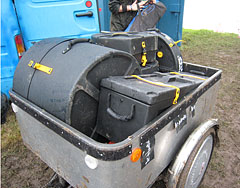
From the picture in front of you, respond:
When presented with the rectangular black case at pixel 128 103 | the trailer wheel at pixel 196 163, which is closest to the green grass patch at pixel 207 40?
the trailer wheel at pixel 196 163

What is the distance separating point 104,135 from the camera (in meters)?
1.45

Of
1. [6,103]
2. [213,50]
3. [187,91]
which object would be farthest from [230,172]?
[213,50]

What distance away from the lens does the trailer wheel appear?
4.85ft

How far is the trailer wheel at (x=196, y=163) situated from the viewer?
4.85 feet

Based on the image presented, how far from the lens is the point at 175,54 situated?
7.59 feet

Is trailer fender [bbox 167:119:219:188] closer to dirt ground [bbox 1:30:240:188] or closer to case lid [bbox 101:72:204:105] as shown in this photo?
case lid [bbox 101:72:204:105]

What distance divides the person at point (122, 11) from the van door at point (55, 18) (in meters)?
0.37

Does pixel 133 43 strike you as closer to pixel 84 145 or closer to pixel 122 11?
pixel 84 145

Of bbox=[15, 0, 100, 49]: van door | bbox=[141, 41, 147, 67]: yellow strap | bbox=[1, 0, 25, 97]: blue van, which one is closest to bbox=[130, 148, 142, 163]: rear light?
bbox=[141, 41, 147, 67]: yellow strap

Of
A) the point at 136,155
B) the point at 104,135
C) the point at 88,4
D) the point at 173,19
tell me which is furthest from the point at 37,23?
the point at 173,19

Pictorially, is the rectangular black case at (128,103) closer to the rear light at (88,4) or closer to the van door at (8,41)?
the rear light at (88,4)

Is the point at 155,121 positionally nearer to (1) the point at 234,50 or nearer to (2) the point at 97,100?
(2) the point at 97,100

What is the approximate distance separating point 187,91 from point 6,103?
256cm

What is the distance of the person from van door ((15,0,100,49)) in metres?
0.37
